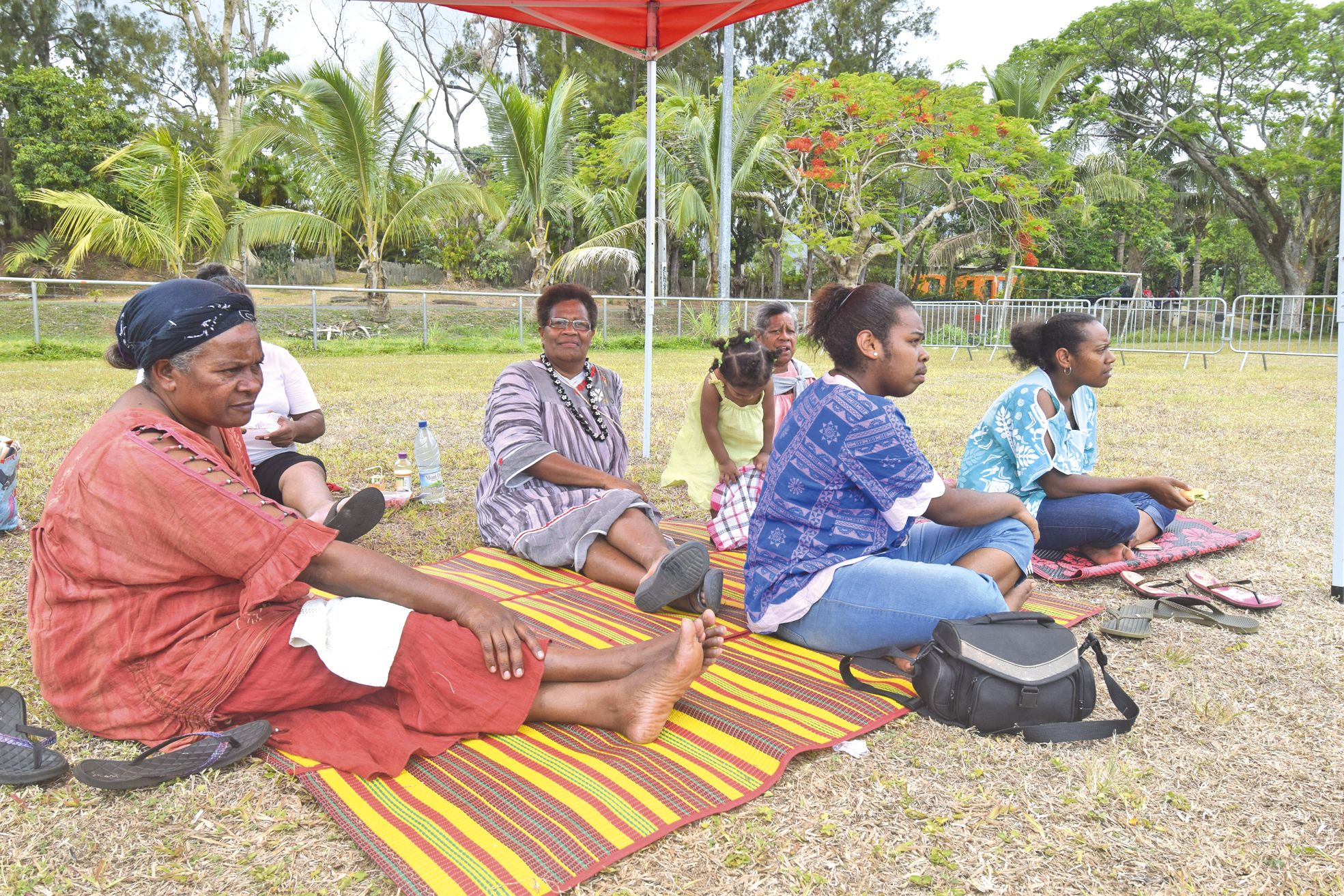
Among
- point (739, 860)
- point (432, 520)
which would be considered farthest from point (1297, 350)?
point (739, 860)

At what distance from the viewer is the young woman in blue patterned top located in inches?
116

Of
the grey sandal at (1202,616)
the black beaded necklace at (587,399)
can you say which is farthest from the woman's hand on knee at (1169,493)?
the black beaded necklace at (587,399)

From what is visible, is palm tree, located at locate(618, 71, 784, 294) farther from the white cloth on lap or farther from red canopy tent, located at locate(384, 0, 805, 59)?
the white cloth on lap

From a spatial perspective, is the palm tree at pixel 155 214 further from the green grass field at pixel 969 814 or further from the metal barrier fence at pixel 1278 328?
the metal barrier fence at pixel 1278 328

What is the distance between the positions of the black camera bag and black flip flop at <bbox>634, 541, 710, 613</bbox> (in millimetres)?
1042

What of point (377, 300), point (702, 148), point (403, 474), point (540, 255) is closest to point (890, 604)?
point (403, 474)

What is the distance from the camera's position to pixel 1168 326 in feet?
53.6

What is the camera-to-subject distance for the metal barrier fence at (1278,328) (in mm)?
14930

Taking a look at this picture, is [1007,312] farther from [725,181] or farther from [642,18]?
[642,18]

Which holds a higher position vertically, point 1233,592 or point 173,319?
point 173,319

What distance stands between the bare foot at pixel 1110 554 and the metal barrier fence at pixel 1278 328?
12728 mm

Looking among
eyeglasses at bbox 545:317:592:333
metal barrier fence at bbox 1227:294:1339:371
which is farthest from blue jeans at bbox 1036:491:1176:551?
metal barrier fence at bbox 1227:294:1339:371

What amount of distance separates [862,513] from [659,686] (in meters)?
0.99

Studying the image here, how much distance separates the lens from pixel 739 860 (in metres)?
2.08
